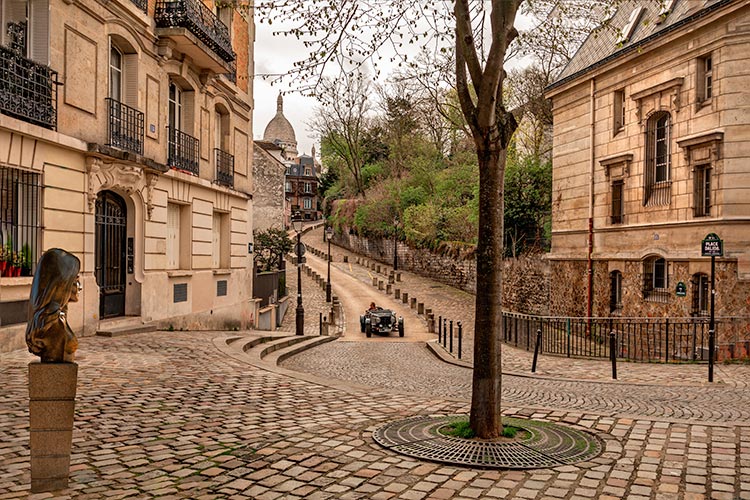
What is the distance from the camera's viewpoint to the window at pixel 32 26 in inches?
462

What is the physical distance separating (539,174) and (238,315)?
58.1 ft

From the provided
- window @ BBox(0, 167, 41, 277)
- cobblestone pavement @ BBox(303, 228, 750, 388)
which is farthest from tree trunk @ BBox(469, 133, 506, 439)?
window @ BBox(0, 167, 41, 277)

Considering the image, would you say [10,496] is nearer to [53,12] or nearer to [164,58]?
[53,12]

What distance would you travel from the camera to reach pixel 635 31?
22.4m

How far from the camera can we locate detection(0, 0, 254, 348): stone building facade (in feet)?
37.7

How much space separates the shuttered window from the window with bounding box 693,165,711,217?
14.8m

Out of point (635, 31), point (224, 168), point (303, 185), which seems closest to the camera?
point (224, 168)

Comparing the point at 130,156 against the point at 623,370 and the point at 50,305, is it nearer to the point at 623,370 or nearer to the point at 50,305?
the point at 50,305

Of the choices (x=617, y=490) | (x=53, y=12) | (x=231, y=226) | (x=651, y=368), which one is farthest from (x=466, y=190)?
(x=617, y=490)

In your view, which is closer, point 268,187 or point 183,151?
point 183,151

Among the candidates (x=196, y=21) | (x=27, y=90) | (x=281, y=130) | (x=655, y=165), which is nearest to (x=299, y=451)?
(x=27, y=90)

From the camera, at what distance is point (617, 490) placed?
5023 millimetres

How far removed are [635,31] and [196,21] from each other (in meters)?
15.2

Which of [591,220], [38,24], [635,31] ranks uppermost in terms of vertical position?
[635,31]
